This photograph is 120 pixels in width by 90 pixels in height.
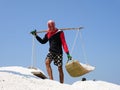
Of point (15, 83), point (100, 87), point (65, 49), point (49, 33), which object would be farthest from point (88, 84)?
point (15, 83)

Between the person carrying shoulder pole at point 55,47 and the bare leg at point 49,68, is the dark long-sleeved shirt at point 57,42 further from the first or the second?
the bare leg at point 49,68

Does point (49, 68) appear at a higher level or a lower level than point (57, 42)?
lower

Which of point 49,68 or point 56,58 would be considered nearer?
point 49,68

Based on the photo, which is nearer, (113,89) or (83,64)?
(113,89)

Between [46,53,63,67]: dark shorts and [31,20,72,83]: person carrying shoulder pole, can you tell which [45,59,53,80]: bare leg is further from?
[46,53,63,67]: dark shorts

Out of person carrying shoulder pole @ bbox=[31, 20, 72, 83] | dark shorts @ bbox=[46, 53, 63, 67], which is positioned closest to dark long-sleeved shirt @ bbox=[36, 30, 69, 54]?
person carrying shoulder pole @ bbox=[31, 20, 72, 83]

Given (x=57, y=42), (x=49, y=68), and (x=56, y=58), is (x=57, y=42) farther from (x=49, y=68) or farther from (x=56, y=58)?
(x=49, y=68)

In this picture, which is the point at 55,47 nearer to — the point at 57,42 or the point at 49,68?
the point at 57,42

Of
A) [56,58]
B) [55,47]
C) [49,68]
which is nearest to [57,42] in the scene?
[55,47]

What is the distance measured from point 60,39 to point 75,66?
82cm

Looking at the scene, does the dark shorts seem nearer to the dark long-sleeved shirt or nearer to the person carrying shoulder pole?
the person carrying shoulder pole

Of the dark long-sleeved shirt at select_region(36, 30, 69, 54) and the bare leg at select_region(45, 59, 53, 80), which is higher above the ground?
the dark long-sleeved shirt at select_region(36, 30, 69, 54)

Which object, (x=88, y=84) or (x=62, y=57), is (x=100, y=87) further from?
(x=62, y=57)

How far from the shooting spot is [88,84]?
9039mm
